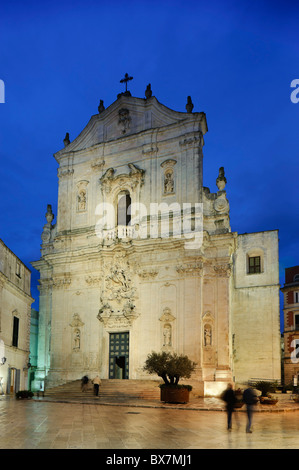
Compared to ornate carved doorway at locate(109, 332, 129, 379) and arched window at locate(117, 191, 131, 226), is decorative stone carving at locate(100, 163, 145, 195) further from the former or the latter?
ornate carved doorway at locate(109, 332, 129, 379)

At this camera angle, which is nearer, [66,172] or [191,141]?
[191,141]

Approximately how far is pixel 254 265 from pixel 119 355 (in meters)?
13.7

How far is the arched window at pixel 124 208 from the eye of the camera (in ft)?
112

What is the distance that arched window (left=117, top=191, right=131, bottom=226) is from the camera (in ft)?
112

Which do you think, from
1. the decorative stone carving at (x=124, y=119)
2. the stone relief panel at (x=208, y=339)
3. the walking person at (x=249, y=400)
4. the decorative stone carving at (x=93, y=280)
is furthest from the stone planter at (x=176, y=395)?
the decorative stone carving at (x=124, y=119)

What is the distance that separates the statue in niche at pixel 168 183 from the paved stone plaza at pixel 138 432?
17.5 m

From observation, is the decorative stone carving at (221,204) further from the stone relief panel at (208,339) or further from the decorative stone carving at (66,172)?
the decorative stone carving at (66,172)

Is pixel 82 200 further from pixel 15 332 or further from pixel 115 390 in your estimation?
pixel 115 390

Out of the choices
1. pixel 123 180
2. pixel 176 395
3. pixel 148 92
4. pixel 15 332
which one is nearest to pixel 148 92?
pixel 148 92

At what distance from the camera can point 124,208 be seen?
34.5 m

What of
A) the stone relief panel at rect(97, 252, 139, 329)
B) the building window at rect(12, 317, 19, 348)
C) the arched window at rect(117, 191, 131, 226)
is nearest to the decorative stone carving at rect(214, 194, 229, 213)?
the arched window at rect(117, 191, 131, 226)

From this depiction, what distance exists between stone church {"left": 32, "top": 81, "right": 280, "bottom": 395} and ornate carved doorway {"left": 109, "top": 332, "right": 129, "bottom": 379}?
7 cm

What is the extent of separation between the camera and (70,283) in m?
34.7
